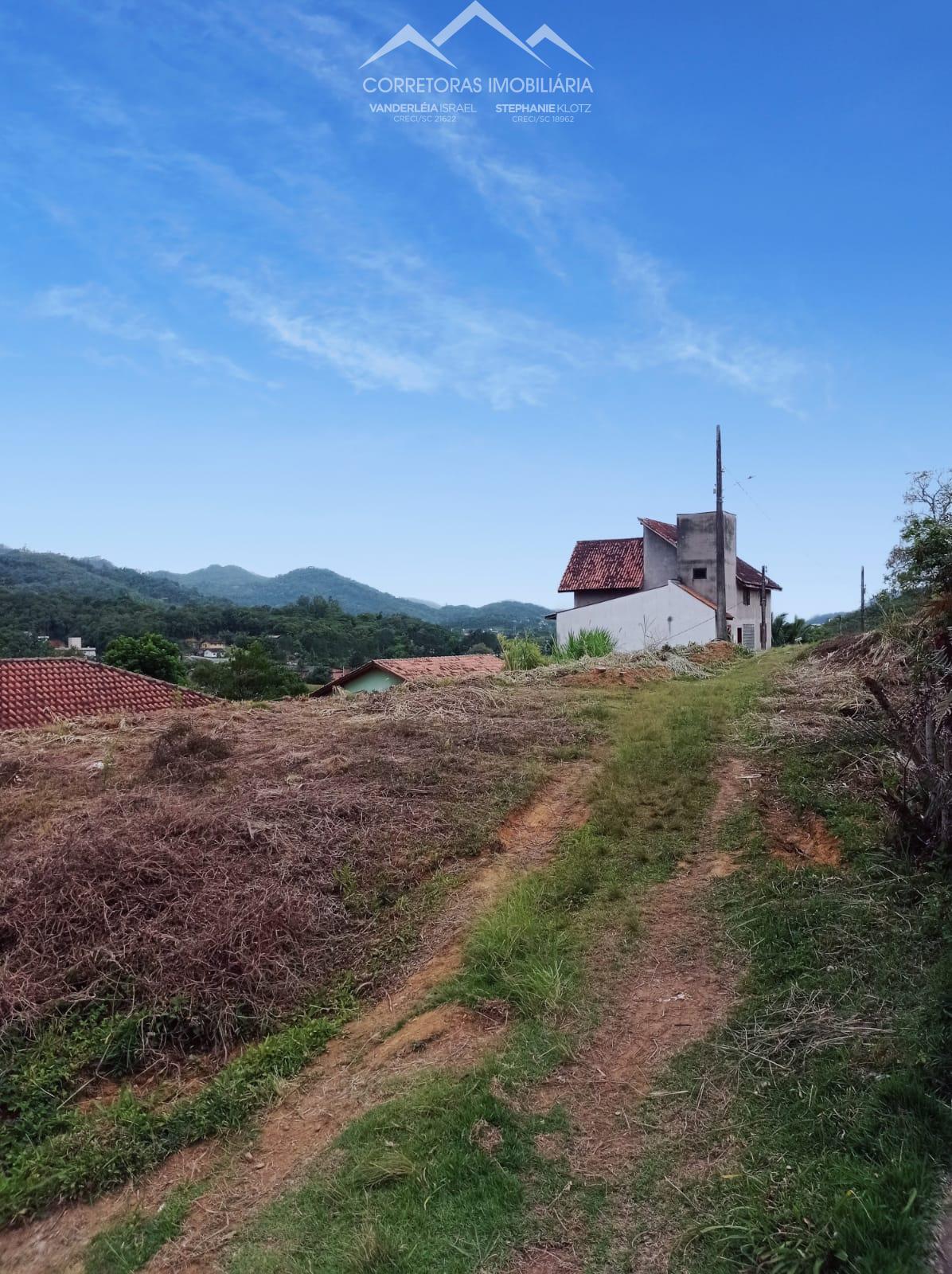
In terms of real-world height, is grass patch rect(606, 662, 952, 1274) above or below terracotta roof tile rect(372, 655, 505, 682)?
below

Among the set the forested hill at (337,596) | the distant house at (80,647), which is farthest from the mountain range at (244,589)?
the distant house at (80,647)

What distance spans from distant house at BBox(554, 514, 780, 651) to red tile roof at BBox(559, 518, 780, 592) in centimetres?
3

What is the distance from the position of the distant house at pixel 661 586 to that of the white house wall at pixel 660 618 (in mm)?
22

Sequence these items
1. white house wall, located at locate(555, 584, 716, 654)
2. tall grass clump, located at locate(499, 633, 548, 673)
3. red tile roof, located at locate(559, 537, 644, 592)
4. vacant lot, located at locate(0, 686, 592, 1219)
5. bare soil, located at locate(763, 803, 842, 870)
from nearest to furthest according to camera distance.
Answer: vacant lot, located at locate(0, 686, 592, 1219), bare soil, located at locate(763, 803, 842, 870), tall grass clump, located at locate(499, 633, 548, 673), white house wall, located at locate(555, 584, 716, 654), red tile roof, located at locate(559, 537, 644, 592)

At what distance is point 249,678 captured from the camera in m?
41.1

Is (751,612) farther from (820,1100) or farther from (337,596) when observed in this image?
(337,596)

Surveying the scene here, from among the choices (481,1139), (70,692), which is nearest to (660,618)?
(70,692)

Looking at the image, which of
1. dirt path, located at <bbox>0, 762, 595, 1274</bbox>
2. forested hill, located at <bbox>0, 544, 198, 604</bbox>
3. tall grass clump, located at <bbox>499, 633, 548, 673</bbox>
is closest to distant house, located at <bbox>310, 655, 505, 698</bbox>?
tall grass clump, located at <bbox>499, 633, 548, 673</bbox>

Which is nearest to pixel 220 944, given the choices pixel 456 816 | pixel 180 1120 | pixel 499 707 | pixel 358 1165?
pixel 180 1120

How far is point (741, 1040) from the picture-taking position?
3.37 meters

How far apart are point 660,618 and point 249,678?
24.4 m

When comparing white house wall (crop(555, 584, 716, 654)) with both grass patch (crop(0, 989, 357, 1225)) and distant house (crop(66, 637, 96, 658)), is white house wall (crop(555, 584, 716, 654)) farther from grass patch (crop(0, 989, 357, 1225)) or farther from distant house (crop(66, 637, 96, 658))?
distant house (crop(66, 637, 96, 658))

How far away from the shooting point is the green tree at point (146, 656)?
39.4 meters

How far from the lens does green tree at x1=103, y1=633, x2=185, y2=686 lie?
129 ft
